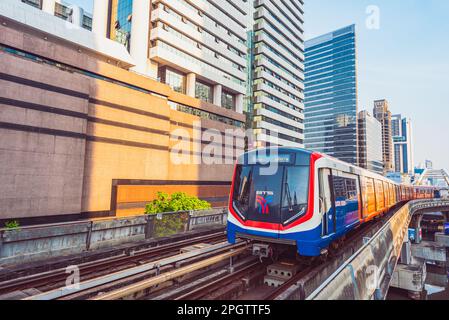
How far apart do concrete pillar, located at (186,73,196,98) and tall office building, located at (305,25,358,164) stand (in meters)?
106

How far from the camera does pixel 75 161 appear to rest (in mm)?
21875

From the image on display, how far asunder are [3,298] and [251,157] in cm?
775

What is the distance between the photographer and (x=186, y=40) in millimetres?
39062

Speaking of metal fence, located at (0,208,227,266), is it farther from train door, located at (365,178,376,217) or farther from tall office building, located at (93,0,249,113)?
tall office building, located at (93,0,249,113)

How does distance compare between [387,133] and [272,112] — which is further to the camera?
[387,133]

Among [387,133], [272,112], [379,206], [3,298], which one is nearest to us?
[3,298]

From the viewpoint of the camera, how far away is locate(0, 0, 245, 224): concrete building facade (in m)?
19.0

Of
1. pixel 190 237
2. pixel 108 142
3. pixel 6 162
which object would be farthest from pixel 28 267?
pixel 108 142

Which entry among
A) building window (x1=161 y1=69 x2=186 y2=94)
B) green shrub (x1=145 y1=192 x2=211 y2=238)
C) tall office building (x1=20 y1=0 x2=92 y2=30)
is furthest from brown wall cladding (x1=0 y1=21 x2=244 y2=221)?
tall office building (x1=20 y1=0 x2=92 y2=30)

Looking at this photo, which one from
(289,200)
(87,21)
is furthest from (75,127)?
(87,21)

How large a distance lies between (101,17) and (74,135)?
93.7 ft
